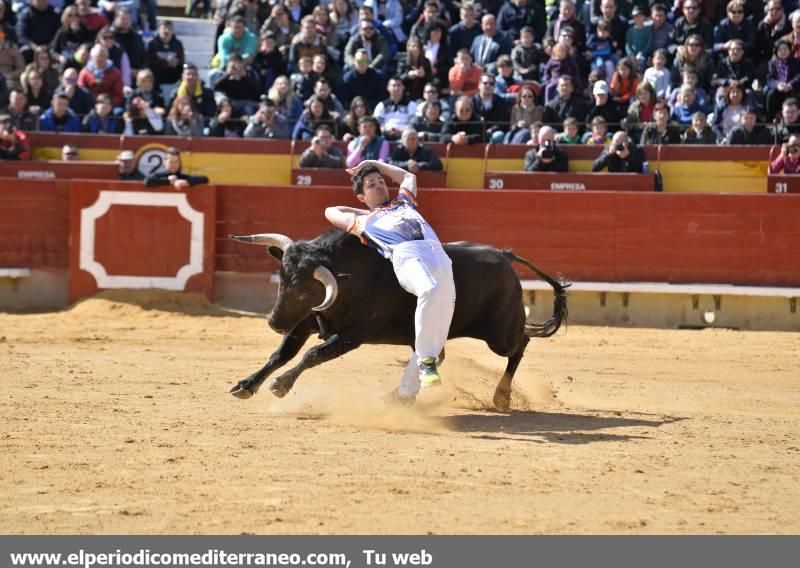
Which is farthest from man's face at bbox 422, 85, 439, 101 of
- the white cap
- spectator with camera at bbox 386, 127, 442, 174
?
the white cap

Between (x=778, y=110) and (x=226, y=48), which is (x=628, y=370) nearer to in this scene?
(x=778, y=110)

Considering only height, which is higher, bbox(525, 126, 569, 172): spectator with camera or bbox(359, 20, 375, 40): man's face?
bbox(359, 20, 375, 40): man's face

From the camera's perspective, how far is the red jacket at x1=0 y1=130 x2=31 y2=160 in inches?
567

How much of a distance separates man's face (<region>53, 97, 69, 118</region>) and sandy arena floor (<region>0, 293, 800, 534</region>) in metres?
4.04

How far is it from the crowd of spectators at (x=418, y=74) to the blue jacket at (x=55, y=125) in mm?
19

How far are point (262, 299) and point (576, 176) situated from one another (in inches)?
131

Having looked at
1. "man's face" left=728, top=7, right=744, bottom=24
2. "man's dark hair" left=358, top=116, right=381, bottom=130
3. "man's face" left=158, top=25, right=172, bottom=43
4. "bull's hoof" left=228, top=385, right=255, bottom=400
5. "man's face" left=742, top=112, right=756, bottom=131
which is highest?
"man's face" left=728, top=7, right=744, bottom=24

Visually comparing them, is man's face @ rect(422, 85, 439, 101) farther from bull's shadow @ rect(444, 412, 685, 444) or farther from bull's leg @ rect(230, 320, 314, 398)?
bull's leg @ rect(230, 320, 314, 398)

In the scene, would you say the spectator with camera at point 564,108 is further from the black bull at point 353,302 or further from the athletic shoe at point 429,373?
the athletic shoe at point 429,373

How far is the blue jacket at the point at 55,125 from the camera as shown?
589 inches

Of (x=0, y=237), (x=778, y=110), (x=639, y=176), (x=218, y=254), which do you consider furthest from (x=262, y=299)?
(x=778, y=110)

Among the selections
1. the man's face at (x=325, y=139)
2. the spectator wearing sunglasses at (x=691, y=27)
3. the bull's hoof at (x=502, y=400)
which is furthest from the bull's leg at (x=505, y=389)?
the spectator wearing sunglasses at (x=691, y=27)

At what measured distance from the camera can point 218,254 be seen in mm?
13914

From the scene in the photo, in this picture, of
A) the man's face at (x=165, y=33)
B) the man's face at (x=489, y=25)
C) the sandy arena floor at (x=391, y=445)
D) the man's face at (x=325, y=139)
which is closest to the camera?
the sandy arena floor at (x=391, y=445)
